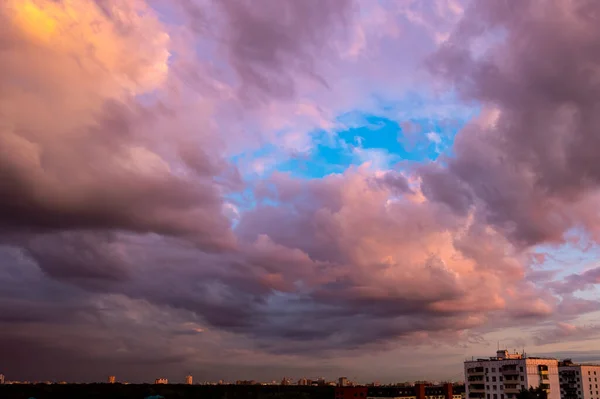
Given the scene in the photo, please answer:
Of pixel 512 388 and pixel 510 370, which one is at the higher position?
pixel 510 370

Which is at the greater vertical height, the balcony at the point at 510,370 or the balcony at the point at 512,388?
the balcony at the point at 510,370

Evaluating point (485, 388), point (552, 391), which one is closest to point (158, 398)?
point (485, 388)

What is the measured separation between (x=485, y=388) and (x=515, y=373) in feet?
51.1

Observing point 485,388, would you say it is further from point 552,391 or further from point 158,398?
point 158,398

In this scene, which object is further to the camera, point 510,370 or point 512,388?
point 510,370

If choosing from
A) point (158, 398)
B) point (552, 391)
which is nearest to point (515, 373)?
point (552, 391)

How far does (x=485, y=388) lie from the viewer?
200m

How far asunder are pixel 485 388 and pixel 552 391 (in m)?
22.9

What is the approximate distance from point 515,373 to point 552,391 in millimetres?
15543

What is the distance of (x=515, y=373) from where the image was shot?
189000 millimetres

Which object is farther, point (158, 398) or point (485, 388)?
point (485, 388)

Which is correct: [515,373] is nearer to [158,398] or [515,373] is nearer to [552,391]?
[552,391]

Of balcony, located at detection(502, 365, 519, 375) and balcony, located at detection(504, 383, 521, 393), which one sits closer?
balcony, located at detection(504, 383, 521, 393)

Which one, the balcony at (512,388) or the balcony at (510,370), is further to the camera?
the balcony at (510,370)
